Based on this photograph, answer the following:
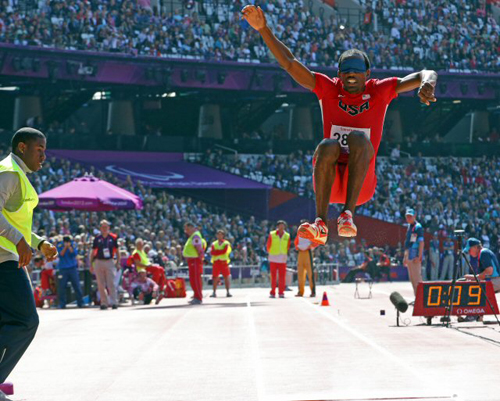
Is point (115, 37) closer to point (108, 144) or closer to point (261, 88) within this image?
point (108, 144)

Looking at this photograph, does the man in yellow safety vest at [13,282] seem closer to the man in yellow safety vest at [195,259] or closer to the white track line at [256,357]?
the white track line at [256,357]

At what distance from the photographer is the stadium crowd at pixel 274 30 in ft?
133

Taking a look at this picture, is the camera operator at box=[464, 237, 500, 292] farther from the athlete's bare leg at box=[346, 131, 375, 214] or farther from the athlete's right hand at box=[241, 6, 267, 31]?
the athlete's right hand at box=[241, 6, 267, 31]

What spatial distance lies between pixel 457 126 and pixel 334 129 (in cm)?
5275

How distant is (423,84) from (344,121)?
82 cm

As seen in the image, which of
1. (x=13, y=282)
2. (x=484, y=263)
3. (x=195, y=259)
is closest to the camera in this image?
(x=13, y=282)

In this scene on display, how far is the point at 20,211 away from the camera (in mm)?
7438

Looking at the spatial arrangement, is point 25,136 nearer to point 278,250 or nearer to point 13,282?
point 13,282

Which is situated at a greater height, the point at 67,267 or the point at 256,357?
the point at 67,267

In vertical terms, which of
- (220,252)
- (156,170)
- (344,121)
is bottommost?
(220,252)

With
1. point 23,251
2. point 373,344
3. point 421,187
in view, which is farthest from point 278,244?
point 421,187

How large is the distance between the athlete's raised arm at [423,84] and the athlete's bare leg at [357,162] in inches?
21.2

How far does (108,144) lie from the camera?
45562 mm

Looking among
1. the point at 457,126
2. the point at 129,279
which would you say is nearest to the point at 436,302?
the point at 129,279
